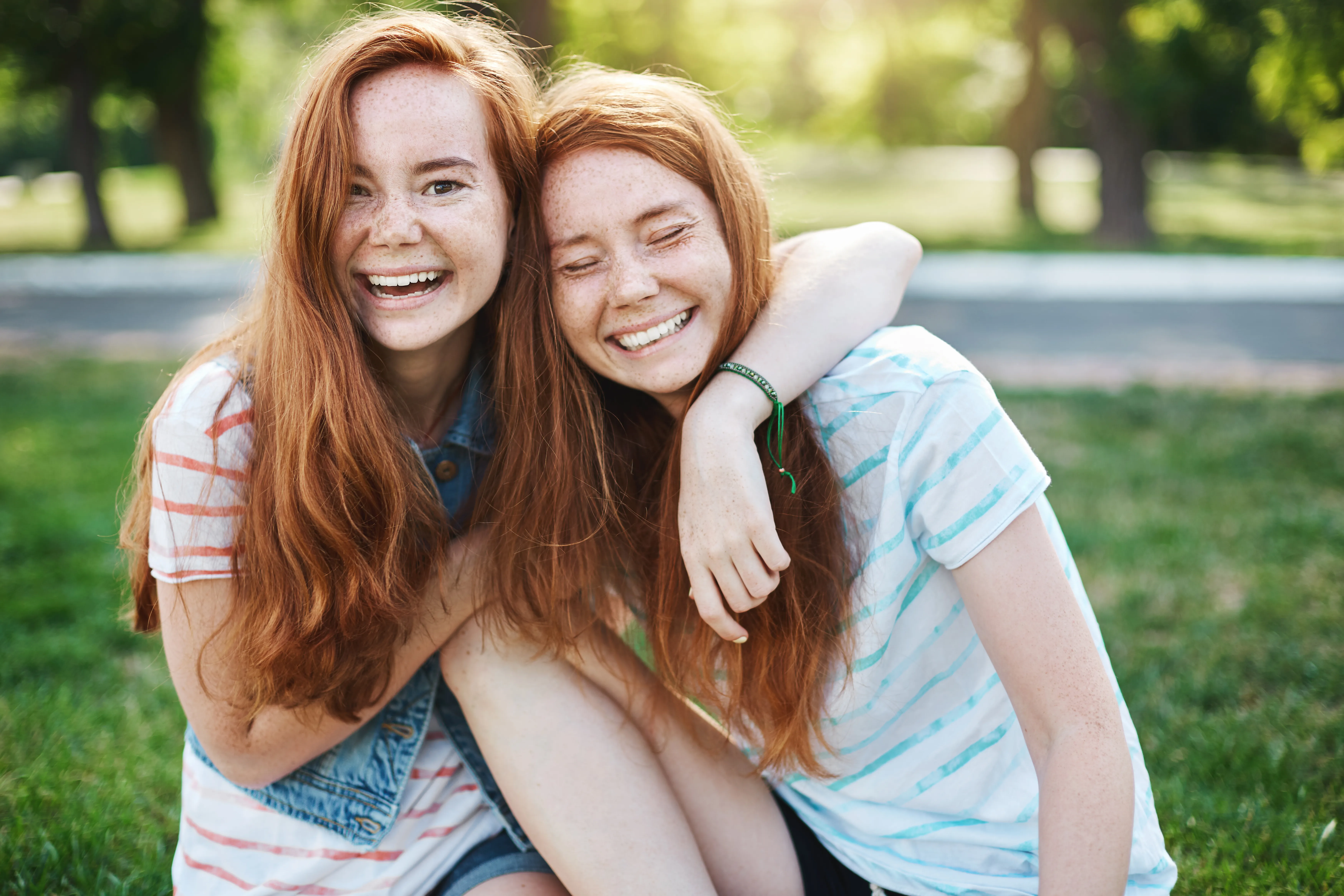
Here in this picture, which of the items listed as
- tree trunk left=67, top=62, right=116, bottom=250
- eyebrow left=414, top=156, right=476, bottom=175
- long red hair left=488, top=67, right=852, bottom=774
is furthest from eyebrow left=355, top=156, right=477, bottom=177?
tree trunk left=67, top=62, right=116, bottom=250

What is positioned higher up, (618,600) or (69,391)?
(618,600)

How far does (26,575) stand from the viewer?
4.03 metres

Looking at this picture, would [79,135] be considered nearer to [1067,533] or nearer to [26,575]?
[26,575]

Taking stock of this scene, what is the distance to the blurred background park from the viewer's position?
8.90 ft

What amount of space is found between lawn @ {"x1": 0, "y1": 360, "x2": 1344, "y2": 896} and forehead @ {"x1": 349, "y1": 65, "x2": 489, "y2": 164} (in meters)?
1.72

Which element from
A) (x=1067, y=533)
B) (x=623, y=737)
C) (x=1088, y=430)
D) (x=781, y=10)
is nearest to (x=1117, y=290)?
(x=1088, y=430)

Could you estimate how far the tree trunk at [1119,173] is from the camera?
13.8 meters

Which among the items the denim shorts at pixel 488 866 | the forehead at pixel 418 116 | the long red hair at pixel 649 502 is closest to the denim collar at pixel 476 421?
the long red hair at pixel 649 502

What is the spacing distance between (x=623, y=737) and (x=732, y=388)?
690 mm

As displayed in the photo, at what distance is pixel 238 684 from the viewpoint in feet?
6.10

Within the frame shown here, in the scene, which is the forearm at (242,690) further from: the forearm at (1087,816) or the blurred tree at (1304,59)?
the blurred tree at (1304,59)

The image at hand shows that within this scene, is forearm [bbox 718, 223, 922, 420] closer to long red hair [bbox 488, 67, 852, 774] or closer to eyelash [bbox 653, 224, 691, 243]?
long red hair [bbox 488, 67, 852, 774]

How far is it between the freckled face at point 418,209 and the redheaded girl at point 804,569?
0.13m

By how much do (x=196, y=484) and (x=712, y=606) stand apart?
0.92m
